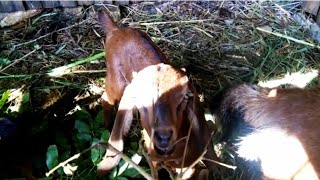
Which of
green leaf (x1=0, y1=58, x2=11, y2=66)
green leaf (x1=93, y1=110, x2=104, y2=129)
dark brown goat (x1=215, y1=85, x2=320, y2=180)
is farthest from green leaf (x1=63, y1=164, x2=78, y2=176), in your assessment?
green leaf (x1=0, y1=58, x2=11, y2=66)

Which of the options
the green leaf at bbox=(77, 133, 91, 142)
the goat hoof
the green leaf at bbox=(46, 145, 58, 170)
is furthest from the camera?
the green leaf at bbox=(77, 133, 91, 142)

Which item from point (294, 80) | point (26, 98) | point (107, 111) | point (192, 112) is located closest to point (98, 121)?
point (107, 111)

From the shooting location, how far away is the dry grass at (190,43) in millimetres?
3666

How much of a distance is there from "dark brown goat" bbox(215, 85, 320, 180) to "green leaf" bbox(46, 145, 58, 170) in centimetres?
119

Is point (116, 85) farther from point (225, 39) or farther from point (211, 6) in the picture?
point (211, 6)

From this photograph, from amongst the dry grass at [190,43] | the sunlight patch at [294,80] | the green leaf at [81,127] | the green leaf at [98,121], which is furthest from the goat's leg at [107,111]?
the sunlight patch at [294,80]

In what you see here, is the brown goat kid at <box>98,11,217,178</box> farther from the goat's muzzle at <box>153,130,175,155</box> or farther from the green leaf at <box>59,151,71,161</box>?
the green leaf at <box>59,151,71,161</box>

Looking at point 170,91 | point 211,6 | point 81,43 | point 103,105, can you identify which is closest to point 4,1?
point 81,43

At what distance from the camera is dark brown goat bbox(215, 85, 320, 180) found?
8.21ft

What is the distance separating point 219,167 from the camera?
2852 millimetres

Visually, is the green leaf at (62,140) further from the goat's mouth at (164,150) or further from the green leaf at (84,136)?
the goat's mouth at (164,150)

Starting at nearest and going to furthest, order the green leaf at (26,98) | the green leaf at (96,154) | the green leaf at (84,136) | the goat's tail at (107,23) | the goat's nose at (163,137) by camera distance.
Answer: the goat's nose at (163,137) < the green leaf at (96,154) < the green leaf at (84,136) < the goat's tail at (107,23) < the green leaf at (26,98)

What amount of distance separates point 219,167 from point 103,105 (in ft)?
3.20

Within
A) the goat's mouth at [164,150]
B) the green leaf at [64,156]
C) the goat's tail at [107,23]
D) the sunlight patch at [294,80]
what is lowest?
the green leaf at [64,156]
